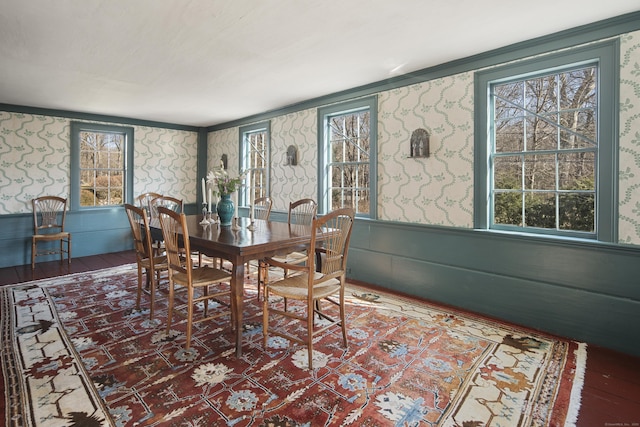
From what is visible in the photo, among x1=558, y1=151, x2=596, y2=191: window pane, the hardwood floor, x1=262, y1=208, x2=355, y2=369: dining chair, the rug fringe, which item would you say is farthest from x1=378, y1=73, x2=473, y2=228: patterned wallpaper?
x1=262, y1=208, x2=355, y2=369: dining chair

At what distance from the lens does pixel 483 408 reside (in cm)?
186

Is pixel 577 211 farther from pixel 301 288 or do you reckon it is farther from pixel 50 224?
pixel 50 224

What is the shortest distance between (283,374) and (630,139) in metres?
2.98

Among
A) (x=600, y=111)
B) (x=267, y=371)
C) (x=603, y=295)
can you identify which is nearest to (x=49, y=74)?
(x=267, y=371)

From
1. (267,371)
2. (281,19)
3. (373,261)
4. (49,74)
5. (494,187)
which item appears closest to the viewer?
(267,371)

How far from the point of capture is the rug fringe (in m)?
1.78

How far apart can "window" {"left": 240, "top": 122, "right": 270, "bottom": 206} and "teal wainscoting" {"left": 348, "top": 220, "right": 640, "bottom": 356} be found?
2.46m

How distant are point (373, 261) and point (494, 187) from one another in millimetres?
1603

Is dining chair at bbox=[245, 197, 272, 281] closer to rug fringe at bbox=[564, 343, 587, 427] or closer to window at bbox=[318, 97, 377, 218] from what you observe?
window at bbox=[318, 97, 377, 218]

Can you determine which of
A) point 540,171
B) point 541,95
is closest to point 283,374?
point 540,171

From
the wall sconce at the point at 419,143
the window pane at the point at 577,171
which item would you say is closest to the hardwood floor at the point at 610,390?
the window pane at the point at 577,171

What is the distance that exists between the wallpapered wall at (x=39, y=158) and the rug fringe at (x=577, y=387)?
6.74 m

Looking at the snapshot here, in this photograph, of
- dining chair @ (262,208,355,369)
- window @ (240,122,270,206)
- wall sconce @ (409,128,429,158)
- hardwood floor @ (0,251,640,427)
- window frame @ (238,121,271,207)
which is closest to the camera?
hardwood floor @ (0,251,640,427)

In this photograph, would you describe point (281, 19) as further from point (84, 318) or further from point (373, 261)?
point (84, 318)
